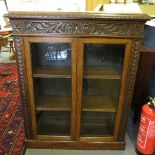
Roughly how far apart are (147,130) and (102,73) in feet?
2.07

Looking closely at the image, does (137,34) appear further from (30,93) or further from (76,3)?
(76,3)

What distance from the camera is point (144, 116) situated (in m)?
1.67

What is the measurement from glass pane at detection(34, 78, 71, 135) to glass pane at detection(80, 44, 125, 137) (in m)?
0.16

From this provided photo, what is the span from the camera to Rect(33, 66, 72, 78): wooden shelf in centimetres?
159

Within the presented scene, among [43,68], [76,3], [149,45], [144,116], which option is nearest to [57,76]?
[43,68]

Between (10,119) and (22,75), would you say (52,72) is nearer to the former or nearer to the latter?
(22,75)

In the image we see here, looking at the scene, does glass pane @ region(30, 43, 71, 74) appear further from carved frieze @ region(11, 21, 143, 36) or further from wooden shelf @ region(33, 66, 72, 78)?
carved frieze @ region(11, 21, 143, 36)

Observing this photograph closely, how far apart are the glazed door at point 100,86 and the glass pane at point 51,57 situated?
149 mm

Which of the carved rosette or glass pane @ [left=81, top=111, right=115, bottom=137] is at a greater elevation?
the carved rosette

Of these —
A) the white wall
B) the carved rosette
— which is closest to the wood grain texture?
the carved rosette

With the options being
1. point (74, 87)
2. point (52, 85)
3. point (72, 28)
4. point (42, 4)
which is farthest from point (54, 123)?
point (42, 4)

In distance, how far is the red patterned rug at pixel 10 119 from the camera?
6.13ft

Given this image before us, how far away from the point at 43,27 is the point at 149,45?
4.00 ft

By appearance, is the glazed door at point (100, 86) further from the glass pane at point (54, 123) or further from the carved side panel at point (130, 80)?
the glass pane at point (54, 123)
